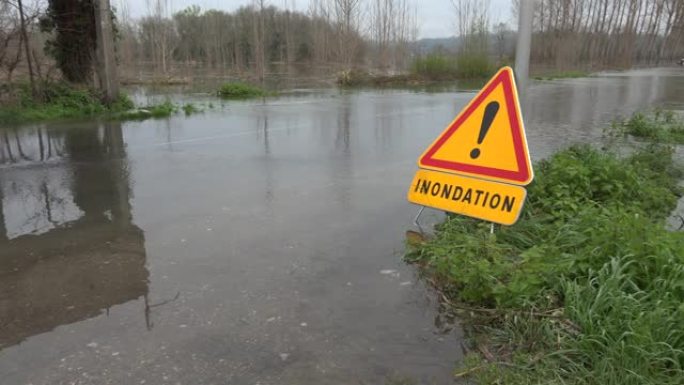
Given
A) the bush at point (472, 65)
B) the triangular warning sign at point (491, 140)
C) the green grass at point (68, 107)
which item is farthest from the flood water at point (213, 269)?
the bush at point (472, 65)

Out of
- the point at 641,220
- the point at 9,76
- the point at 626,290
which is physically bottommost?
the point at 626,290

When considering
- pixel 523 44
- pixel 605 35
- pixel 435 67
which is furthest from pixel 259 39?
pixel 605 35

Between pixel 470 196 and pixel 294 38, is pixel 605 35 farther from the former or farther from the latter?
pixel 470 196

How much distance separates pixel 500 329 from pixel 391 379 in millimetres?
802

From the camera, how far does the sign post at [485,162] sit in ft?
13.5

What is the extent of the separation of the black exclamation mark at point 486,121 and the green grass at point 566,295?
0.62m

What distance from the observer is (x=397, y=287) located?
12.5ft

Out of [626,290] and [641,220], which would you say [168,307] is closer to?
[626,290]

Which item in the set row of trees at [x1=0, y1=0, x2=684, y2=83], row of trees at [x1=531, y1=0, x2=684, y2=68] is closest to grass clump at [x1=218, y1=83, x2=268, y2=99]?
row of trees at [x1=0, y1=0, x2=684, y2=83]

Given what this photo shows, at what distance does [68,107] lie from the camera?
43.3 feet

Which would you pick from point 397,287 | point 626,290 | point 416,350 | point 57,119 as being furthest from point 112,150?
point 626,290

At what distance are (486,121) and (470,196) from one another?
63 centimetres

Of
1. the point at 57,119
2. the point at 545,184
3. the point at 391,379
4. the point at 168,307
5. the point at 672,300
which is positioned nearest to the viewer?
the point at 391,379

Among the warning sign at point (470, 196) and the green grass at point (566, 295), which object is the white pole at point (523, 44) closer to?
the warning sign at point (470, 196)
